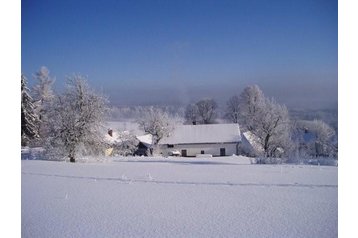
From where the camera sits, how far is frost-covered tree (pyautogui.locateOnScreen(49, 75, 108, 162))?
1229cm

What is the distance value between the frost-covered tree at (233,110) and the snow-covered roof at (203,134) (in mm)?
889

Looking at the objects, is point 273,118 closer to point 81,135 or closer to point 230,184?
point 81,135

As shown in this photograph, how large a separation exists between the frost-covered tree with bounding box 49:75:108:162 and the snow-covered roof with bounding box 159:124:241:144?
498 inches

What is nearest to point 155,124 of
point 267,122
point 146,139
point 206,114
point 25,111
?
point 146,139

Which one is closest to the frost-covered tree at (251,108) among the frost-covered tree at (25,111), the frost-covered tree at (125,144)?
the frost-covered tree at (125,144)

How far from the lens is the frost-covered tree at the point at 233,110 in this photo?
19898mm

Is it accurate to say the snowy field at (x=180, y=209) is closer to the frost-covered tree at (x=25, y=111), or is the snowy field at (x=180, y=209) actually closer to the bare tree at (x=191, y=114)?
the frost-covered tree at (x=25, y=111)

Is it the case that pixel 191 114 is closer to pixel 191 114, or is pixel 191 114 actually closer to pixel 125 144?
pixel 191 114

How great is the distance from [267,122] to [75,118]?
35.9 feet

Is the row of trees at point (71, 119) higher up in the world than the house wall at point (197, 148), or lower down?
higher up

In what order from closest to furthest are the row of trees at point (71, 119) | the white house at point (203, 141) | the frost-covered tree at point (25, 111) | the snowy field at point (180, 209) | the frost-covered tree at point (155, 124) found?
the snowy field at point (180, 209) < the frost-covered tree at point (25, 111) < the row of trees at point (71, 119) < the white house at point (203, 141) < the frost-covered tree at point (155, 124)

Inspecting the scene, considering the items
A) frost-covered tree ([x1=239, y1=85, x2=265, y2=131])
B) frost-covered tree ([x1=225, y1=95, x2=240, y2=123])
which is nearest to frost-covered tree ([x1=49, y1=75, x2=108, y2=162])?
frost-covered tree ([x1=239, y1=85, x2=265, y2=131])

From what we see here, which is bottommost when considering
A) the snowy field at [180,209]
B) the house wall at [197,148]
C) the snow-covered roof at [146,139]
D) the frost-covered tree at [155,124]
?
the house wall at [197,148]
